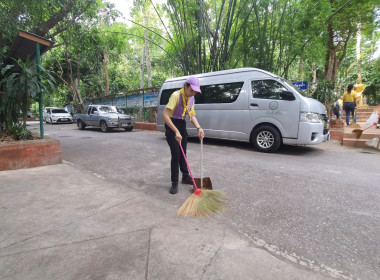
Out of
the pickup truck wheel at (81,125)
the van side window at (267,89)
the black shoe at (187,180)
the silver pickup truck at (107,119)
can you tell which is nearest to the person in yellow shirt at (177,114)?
the black shoe at (187,180)

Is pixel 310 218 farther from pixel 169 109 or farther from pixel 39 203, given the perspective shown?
pixel 39 203

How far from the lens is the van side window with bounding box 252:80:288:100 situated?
18.4 ft

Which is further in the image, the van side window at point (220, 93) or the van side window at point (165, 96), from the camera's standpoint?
the van side window at point (165, 96)

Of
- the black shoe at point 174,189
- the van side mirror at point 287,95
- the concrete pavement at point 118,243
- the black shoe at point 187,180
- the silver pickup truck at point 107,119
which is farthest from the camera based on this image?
the silver pickup truck at point 107,119

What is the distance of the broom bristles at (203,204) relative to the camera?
2.46 m

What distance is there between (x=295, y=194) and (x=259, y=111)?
324 centimetres

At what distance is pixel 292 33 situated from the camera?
8.36 m

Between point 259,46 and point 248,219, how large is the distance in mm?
8340

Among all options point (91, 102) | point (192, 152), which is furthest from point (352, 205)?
point (91, 102)

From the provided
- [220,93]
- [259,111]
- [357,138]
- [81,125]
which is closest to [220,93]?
[220,93]

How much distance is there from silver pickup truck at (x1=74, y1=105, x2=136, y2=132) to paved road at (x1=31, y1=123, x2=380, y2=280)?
6146mm

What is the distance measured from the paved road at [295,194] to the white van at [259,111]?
1.66 feet

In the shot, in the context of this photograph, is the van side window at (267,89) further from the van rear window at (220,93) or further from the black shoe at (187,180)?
the black shoe at (187,180)

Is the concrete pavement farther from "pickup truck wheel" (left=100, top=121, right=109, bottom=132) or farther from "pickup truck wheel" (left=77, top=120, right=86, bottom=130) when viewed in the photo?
"pickup truck wheel" (left=77, top=120, right=86, bottom=130)
